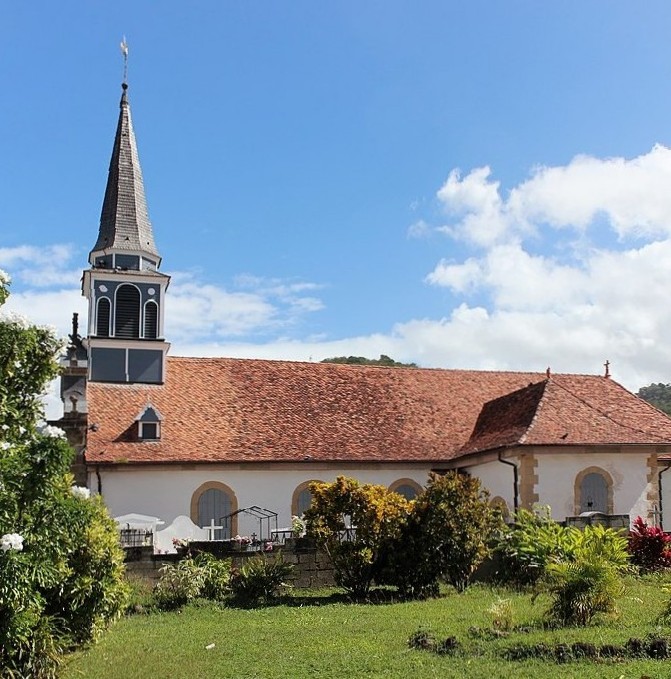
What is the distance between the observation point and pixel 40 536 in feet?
30.9

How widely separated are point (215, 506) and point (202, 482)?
2.93ft

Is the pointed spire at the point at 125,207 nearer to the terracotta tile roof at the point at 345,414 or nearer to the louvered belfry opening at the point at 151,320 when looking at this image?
the louvered belfry opening at the point at 151,320

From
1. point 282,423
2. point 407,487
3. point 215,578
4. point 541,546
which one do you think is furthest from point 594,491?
point 215,578

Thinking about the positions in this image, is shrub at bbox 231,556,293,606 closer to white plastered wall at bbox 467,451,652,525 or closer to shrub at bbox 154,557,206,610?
shrub at bbox 154,557,206,610

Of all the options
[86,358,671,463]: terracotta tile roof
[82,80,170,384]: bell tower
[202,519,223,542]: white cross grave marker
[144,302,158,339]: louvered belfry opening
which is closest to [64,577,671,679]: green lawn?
[202,519,223,542]: white cross grave marker

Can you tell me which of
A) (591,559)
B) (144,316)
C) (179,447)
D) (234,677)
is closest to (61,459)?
(234,677)

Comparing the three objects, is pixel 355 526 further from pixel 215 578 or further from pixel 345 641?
pixel 345 641

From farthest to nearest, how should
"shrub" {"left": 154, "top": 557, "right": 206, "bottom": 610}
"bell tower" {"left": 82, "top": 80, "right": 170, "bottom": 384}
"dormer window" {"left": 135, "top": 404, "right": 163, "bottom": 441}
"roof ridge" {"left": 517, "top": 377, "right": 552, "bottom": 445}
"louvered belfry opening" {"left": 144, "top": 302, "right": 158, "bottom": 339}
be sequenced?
1. "louvered belfry opening" {"left": 144, "top": 302, "right": 158, "bottom": 339}
2. "bell tower" {"left": 82, "top": 80, "right": 170, "bottom": 384}
3. "dormer window" {"left": 135, "top": 404, "right": 163, "bottom": 441}
4. "roof ridge" {"left": 517, "top": 377, "right": 552, "bottom": 445}
5. "shrub" {"left": 154, "top": 557, "right": 206, "bottom": 610}

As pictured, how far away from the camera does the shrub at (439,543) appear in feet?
62.4

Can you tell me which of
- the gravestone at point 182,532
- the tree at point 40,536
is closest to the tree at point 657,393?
the gravestone at point 182,532

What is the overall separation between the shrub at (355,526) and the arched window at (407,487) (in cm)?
913

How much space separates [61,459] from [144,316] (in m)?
21.9

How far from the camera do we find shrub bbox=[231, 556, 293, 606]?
19.0m

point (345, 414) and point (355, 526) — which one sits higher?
point (345, 414)
